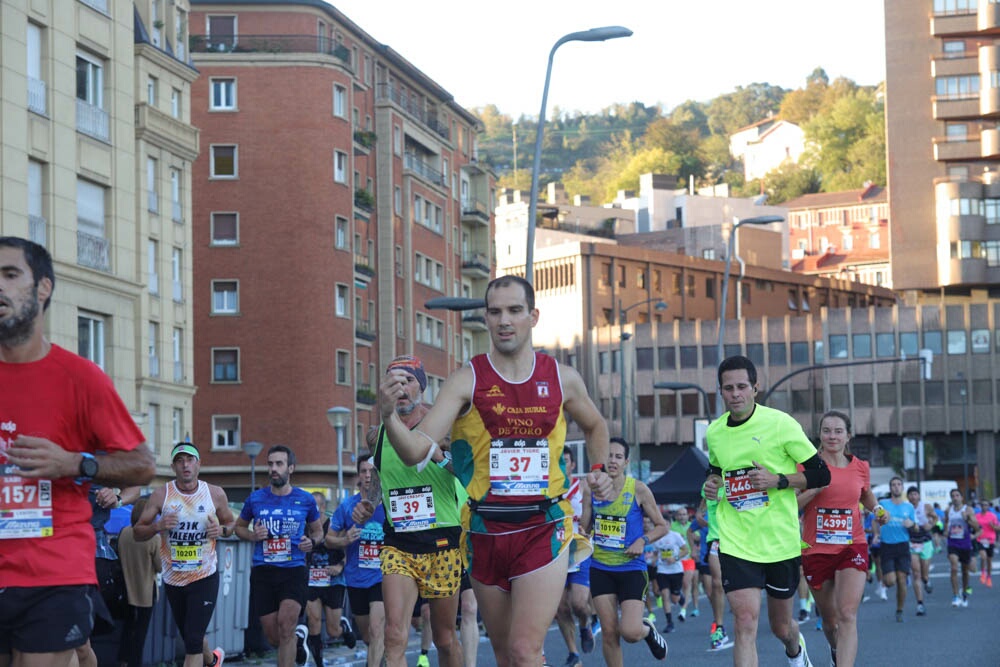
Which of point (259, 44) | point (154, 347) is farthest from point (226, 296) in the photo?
point (154, 347)

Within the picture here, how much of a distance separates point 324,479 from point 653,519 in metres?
55.9

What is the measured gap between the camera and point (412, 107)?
84812mm

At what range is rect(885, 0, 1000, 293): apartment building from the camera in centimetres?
10944

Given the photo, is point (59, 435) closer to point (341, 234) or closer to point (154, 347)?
point (154, 347)

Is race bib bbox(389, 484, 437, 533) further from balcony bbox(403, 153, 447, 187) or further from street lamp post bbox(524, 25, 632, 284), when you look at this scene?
balcony bbox(403, 153, 447, 187)

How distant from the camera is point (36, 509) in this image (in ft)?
20.7

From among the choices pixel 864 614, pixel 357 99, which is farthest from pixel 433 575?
pixel 357 99

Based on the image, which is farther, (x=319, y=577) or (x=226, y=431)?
(x=226, y=431)

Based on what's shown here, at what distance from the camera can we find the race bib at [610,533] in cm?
1493

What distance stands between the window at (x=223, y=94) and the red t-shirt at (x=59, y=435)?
6590cm

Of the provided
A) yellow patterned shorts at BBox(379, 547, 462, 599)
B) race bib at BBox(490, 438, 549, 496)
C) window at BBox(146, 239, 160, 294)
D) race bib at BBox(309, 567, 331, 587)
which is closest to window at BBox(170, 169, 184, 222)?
window at BBox(146, 239, 160, 294)

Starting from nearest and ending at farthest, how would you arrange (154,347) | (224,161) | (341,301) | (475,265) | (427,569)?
(427,569) → (154,347) → (224,161) → (341,301) → (475,265)

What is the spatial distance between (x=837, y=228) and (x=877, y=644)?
512 ft

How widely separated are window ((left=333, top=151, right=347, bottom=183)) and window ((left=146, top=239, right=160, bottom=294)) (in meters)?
17.9
